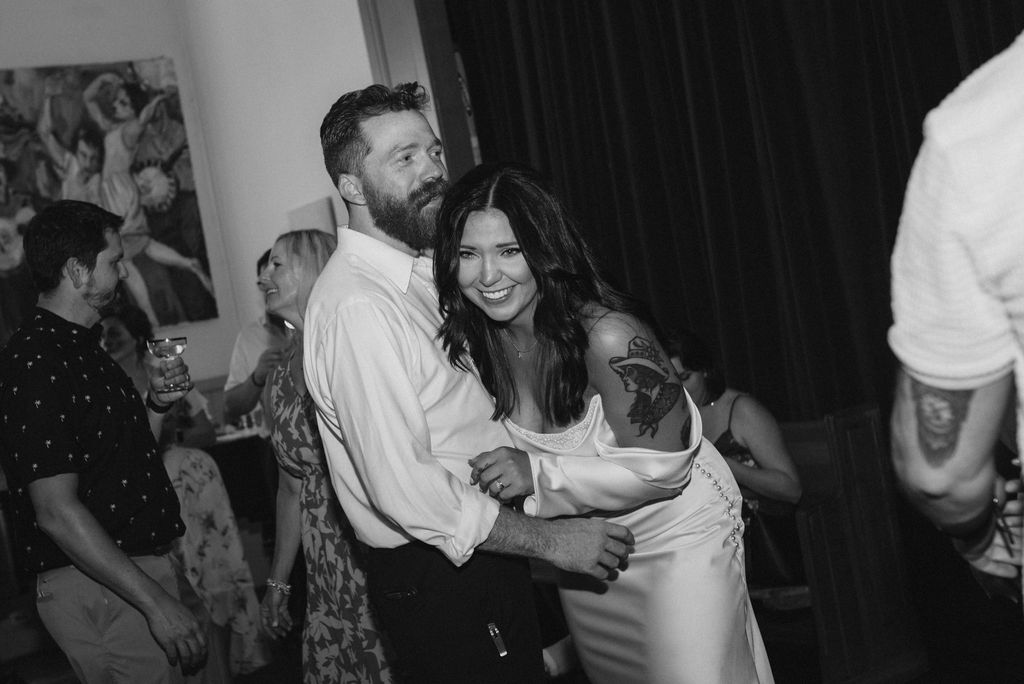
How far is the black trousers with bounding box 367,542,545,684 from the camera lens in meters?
1.97

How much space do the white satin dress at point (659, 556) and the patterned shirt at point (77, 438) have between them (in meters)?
1.06

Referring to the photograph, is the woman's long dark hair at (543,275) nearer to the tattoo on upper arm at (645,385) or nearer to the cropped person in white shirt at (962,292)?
the tattoo on upper arm at (645,385)

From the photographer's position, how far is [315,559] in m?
2.85

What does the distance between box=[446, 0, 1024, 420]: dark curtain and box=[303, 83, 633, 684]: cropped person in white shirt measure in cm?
203

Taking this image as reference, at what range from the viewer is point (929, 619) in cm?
388

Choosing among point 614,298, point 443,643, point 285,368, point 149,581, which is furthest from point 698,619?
point 285,368

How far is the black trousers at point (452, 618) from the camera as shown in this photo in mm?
1970

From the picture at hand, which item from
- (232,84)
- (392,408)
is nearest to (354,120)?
(392,408)

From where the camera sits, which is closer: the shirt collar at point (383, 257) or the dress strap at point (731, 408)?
the shirt collar at point (383, 257)

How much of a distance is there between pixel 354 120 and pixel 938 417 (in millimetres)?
1500

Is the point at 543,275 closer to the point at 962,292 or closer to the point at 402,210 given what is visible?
the point at 402,210

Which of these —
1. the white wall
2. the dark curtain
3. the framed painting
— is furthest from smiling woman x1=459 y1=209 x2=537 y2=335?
the framed painting

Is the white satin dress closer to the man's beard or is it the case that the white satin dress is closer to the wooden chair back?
the man's beard

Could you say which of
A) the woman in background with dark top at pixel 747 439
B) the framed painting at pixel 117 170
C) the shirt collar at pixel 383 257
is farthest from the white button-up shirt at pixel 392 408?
the framed painting at pixel 117 170
